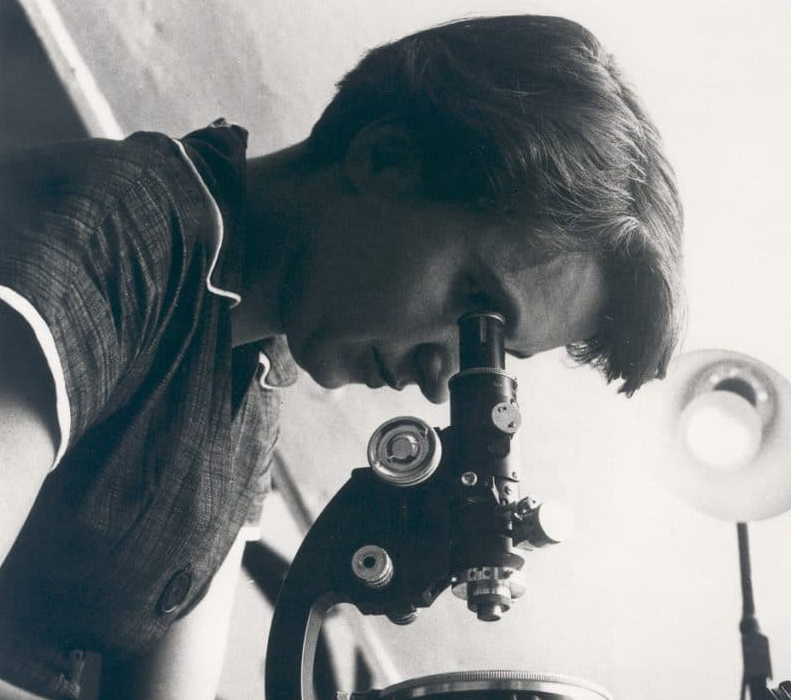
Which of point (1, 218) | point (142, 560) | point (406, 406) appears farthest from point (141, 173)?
point (406, 406)

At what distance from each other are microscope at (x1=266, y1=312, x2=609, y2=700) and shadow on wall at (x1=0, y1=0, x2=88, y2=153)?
0.94m

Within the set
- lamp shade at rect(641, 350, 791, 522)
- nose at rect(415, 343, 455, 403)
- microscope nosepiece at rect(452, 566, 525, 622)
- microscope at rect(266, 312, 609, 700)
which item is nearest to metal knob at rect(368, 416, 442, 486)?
microscope at rect(266, 312, 609, 700)

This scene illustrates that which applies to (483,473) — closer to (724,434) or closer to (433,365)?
(433,365)

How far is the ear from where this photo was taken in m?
1.02

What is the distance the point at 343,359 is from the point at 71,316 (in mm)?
410

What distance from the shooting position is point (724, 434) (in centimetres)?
123

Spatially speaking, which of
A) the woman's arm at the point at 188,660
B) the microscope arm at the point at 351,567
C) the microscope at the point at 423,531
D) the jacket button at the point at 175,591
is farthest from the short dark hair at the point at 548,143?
the woman's arm at the point at 188,660

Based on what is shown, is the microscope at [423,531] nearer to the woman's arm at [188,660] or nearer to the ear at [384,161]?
the ear at [384,161]

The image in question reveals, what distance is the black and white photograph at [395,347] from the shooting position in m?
0.80

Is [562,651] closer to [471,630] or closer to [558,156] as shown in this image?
[471,630]

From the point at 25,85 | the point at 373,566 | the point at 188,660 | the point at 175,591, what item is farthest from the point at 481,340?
the point at 25,85

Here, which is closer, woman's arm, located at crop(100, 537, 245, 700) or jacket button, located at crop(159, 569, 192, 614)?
jacket button, located at crop(159, 569, 192, 614)

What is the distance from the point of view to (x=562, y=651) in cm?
142

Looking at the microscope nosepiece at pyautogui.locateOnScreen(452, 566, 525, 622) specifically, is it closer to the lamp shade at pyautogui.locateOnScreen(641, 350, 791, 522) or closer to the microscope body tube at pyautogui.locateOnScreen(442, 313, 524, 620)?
the microscope body tube at pyautogui.locateOnScreen(442, 313, 524, 620)
